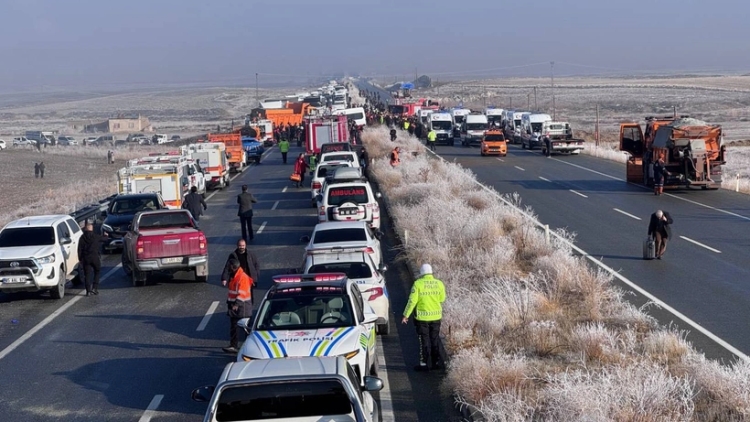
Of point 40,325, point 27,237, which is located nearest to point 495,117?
point 27,237

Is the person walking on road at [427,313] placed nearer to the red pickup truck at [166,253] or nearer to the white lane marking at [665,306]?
the white lane marking at [665,306]

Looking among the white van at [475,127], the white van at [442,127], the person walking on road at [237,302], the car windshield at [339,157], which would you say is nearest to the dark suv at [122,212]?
the car windshield at [339,157]

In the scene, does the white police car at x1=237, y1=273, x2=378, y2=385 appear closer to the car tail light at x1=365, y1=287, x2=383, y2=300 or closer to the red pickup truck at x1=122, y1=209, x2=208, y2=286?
the car tail light at x1=365, y1=287, x2=383, y2=300

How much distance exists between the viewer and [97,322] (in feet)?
59.4

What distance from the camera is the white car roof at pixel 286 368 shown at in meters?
8.10

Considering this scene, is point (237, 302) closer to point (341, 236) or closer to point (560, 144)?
point (341, 236)

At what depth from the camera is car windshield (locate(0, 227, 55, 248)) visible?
21312mm

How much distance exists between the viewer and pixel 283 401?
7992 mm

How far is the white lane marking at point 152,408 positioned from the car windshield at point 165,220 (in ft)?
35.6

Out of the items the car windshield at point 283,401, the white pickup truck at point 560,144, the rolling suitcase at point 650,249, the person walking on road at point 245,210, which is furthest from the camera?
the white pickup truck at point 560,144

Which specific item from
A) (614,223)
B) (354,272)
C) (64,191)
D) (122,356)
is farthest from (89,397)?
(64,191)

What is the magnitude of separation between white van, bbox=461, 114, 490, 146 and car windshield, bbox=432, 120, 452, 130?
1.58 m

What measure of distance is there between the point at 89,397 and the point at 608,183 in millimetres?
32091

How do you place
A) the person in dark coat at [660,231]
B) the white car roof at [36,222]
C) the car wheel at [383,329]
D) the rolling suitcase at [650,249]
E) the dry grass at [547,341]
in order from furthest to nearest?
1. the rolling suitcase at [650,249]
2. the person in dark coat at [660,231]
3. the white car roof at [36,222]
4. the car wheel at [383,329]
5. the dry grass at [547,341]
